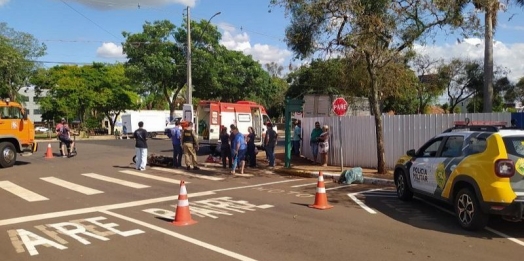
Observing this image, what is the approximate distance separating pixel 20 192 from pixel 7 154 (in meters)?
6.62

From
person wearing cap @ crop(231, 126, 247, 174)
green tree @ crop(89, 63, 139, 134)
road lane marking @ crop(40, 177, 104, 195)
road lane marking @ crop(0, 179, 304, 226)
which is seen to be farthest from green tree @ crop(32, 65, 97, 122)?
road lane marking @ crop(0, 179, 304, 226)

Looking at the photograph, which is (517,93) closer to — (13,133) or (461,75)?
(461,75)

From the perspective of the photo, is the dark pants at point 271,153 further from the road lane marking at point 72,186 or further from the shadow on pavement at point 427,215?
the road lane marking at point 72,186

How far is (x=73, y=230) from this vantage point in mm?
7578

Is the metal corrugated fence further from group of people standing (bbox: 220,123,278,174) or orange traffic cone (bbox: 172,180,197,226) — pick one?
orange traffic cone (bbox: 172,180,197,226)

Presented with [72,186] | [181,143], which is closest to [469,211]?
[72,186]

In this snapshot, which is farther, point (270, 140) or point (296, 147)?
point (296, 147)

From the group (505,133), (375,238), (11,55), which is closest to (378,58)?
(505,133)

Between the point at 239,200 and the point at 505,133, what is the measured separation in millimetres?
5491

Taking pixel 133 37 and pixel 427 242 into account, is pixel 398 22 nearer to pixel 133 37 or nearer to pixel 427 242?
pixel 427 242

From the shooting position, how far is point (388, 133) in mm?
15617

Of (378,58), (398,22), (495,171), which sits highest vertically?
(398,22)

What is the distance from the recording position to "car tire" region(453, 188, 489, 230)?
7.09 m

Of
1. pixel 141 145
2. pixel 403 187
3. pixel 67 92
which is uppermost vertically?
pixel 67 92
